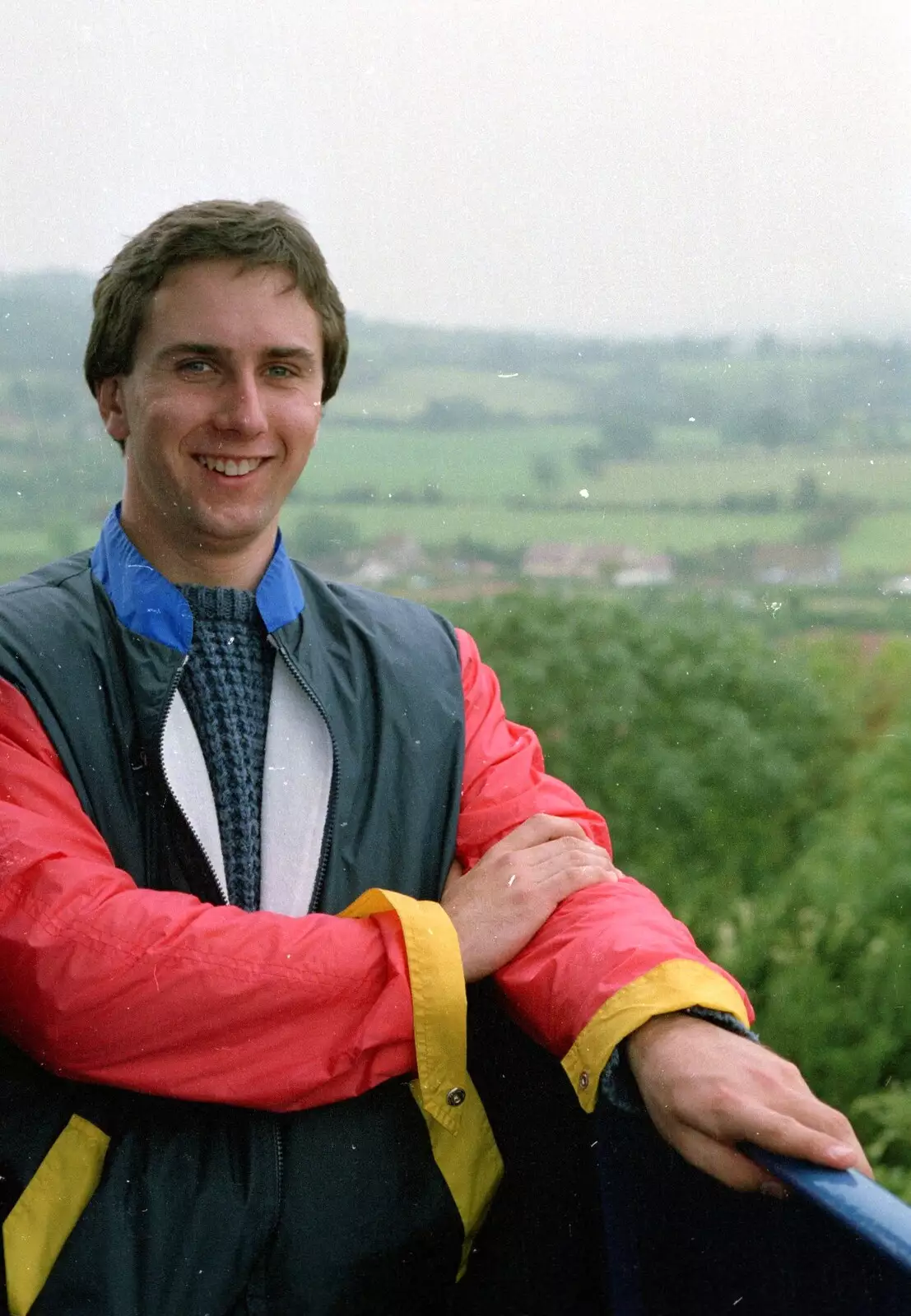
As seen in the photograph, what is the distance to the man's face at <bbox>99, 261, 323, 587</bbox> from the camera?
1.92m

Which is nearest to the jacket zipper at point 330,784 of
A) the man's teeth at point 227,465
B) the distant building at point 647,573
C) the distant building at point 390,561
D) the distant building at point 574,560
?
the man's teeth at point 227,465

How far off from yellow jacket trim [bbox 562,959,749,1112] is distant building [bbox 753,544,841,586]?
57.2 inches

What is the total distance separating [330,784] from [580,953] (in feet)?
1.32

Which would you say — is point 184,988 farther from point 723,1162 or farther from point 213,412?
point 213,412

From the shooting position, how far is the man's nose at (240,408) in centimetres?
192

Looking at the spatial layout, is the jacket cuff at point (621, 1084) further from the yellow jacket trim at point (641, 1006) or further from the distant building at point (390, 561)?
the distant building at point (390, 561)

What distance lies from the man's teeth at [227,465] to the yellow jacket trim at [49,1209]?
→ 0.84 meters

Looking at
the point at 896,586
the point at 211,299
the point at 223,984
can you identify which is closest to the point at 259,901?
the point at 223,984

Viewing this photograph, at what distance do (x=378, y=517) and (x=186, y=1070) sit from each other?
1283 millimetres

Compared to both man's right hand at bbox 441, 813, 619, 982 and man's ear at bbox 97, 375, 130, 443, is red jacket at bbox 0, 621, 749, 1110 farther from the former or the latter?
man's ear at bbox 97, 375, 130, 443

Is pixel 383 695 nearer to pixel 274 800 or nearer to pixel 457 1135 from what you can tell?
pixel 274 800

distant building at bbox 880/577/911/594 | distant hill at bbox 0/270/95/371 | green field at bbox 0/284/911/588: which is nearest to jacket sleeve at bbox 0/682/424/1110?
distant hill at bbox 0/270/95/371

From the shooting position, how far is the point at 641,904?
69.5 inches

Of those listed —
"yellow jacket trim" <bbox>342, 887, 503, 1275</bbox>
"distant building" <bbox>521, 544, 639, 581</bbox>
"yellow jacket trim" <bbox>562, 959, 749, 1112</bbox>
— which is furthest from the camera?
"distant building" <bbox>521, 544, 639, 581</bbox>
